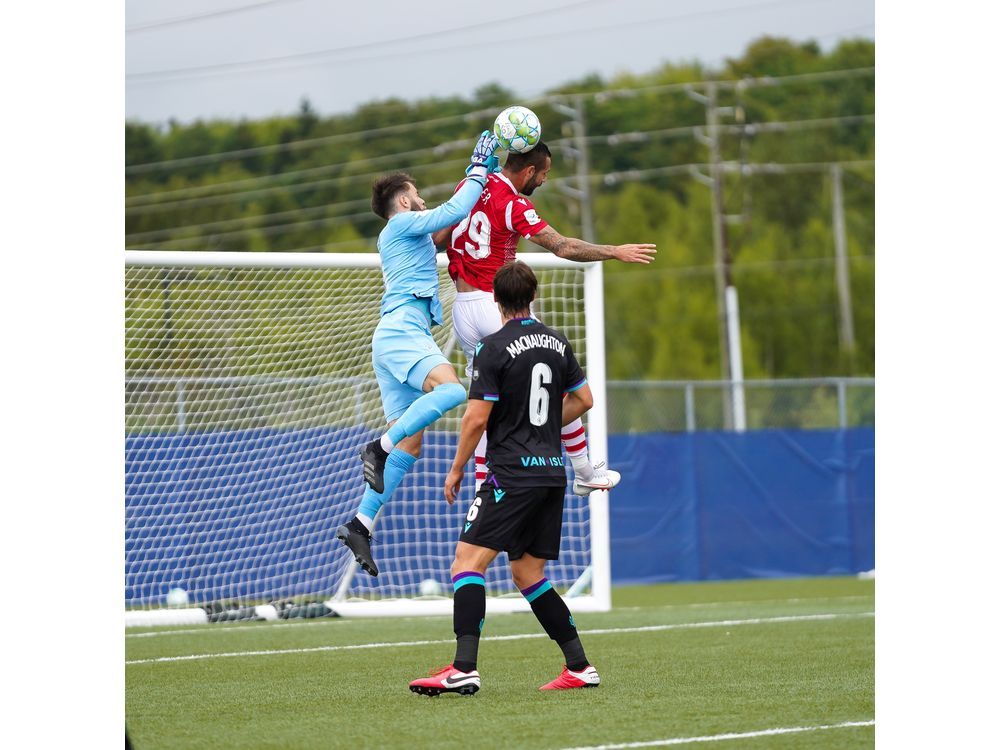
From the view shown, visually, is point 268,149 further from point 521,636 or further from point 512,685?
point 512,685

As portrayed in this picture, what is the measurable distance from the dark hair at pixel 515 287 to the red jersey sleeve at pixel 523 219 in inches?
53.0

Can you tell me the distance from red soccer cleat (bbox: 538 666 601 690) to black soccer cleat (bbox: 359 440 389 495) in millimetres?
1977

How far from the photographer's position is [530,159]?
29.2 feet

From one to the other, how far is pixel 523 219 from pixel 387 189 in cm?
96

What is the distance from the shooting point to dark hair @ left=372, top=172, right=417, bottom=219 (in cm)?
889

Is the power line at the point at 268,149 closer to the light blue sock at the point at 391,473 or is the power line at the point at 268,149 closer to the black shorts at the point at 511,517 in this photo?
the light blue sock at the point at 391,473

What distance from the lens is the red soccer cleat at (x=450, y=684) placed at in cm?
710

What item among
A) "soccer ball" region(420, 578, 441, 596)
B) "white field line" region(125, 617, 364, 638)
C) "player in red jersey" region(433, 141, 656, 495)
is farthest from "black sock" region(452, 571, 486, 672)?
"soccer ball" region(420, 578, 441, 596)

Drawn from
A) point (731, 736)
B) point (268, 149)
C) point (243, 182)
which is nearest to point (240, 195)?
point (243, 182)

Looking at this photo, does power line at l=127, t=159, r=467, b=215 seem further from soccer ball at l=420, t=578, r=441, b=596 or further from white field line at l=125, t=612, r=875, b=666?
white field line at l=125, t=612, r=875, b=666

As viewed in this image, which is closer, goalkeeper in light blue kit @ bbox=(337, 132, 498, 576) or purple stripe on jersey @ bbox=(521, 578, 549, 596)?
purple stripe on jersey @ bbox=(521, 578, 549, 596)

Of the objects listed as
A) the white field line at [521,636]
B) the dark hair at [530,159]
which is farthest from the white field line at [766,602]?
the dark hair at [530,159]
